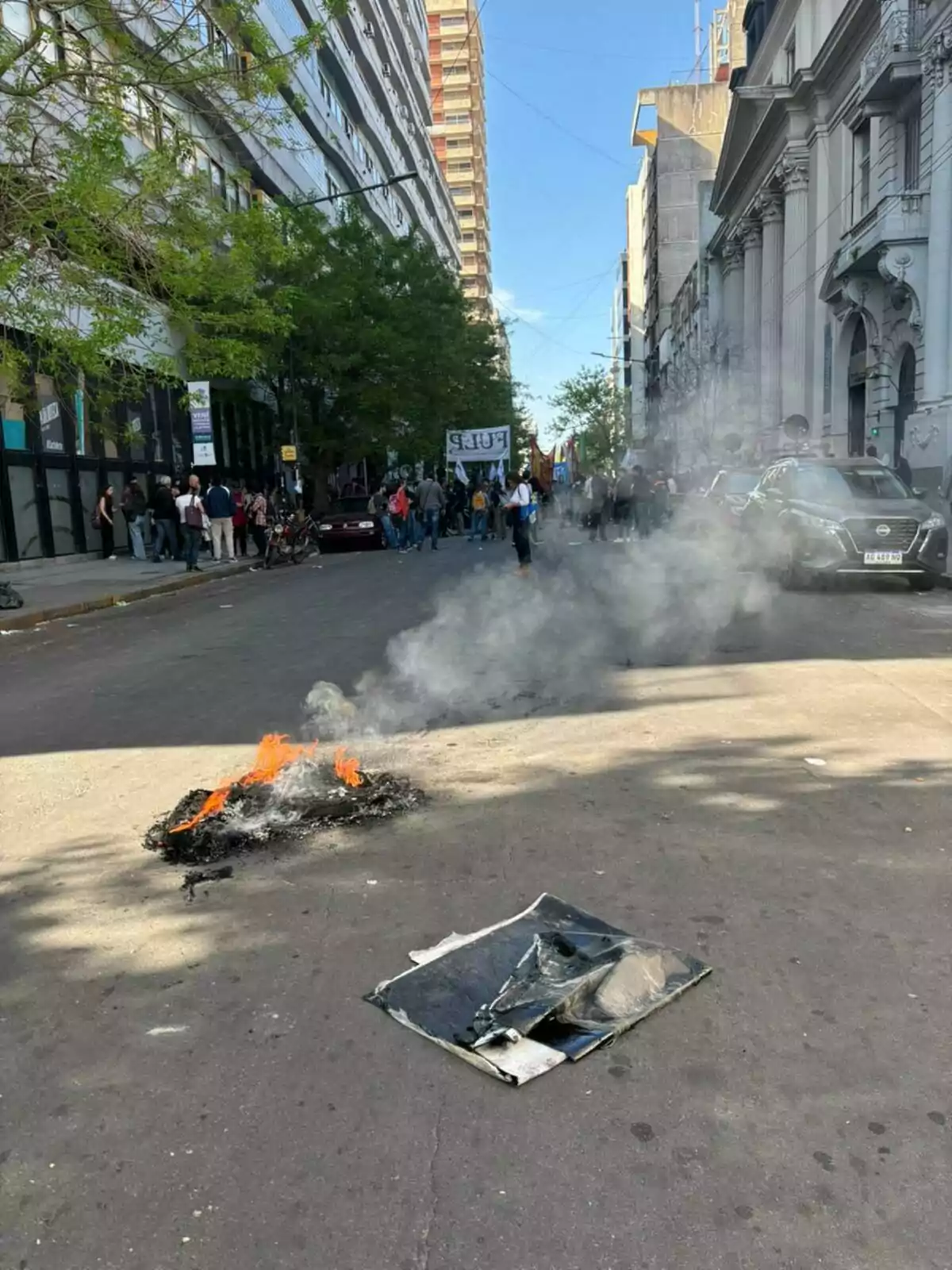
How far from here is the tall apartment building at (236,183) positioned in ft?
57.7

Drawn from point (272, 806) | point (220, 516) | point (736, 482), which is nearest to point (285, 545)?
point (220, 516)

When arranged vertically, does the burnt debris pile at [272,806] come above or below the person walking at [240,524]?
below

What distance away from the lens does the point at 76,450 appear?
71.5 ft

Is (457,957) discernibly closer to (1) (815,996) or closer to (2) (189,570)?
(1) (815,996)

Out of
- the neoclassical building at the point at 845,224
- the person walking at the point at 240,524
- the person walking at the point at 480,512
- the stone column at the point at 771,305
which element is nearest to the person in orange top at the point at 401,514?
the person walking at the point at 480,512

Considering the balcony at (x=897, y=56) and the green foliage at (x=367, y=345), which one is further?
the green foliage at (x=367, y=345)

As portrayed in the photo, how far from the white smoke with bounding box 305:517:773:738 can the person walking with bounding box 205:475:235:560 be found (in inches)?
276

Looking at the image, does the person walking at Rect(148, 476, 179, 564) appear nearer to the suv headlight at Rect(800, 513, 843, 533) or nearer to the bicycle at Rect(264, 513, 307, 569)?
the bicycle at Rect(264, 513, 307, 569)

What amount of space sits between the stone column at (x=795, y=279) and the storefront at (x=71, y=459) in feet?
62.7

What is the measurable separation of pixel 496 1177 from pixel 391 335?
27.8 meters

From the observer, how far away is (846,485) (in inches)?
526

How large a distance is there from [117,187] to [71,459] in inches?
416

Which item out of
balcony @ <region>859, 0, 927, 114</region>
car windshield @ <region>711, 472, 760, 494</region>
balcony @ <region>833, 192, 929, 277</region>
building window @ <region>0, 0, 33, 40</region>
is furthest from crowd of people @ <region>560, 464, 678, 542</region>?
building window @ <region>0, 0, 33, 40</region>

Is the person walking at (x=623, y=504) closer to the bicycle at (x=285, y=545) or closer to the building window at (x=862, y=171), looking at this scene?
the bicycle at (x=285, y=545)
